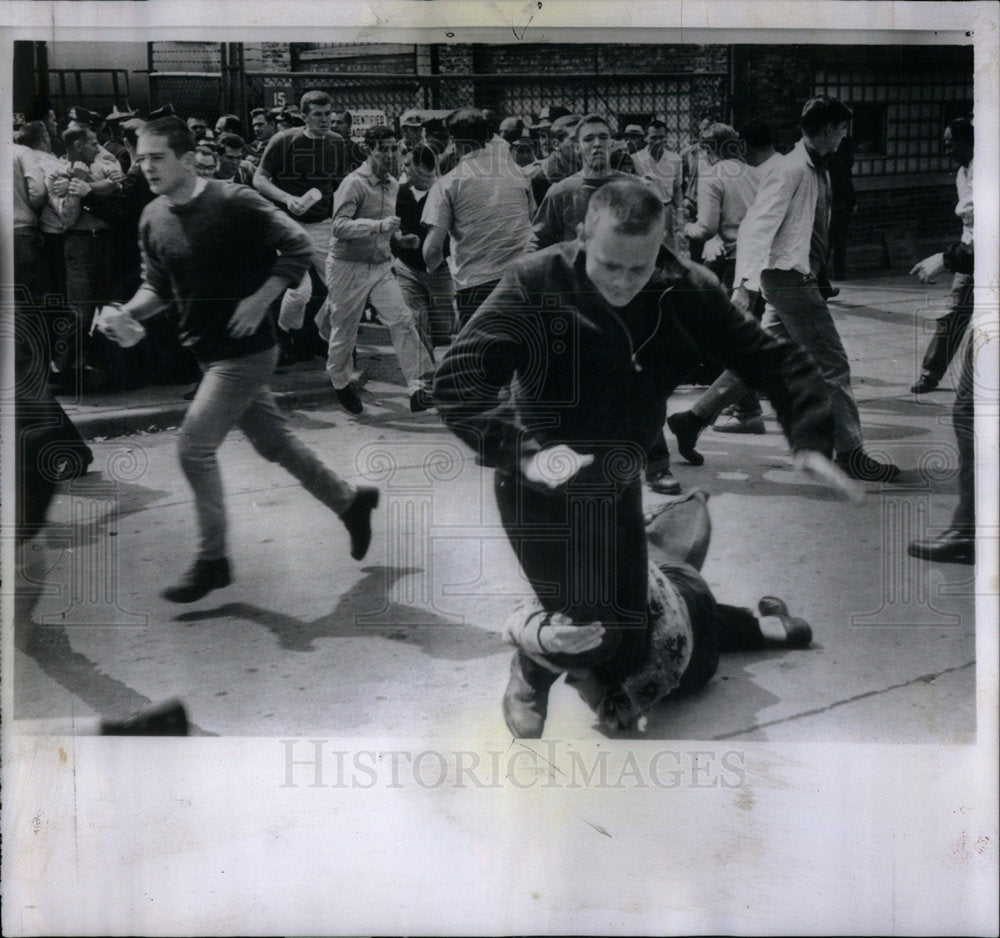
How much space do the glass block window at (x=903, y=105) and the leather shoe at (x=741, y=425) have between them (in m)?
1.13

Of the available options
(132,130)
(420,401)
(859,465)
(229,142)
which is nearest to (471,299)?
(420,401)

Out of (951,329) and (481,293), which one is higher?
(481,293)

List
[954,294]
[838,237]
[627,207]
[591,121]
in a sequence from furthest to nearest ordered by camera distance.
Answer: [838,237], [954,294], [591,121], [627,207]

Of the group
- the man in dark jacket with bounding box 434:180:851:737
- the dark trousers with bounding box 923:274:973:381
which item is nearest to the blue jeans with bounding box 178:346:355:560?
the man in dark jacket with bounding box 434:180:851:737

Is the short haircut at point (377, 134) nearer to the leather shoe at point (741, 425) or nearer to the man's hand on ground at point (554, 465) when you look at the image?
the man's hand on ground at point (554, 465)

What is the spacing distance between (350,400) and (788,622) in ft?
6.57

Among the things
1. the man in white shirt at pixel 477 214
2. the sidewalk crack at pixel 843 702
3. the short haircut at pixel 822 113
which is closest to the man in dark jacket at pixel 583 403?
the man in white shirt at pixel 477 214

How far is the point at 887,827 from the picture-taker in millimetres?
5059

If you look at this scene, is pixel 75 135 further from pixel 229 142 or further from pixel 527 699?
pixel 527 699

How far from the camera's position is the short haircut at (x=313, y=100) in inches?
202

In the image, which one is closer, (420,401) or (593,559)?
(593,559)

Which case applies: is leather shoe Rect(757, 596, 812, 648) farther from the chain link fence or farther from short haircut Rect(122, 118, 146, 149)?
short haircut Rect(122, 118, 146, 149)

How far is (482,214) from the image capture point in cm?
523

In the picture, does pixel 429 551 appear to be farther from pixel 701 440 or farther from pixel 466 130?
pixel 466 130
